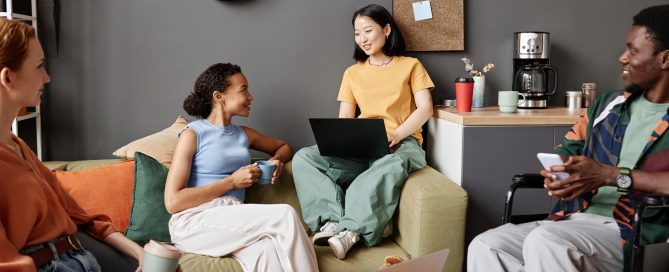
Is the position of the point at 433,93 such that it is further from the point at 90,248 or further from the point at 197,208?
the point at 90,248

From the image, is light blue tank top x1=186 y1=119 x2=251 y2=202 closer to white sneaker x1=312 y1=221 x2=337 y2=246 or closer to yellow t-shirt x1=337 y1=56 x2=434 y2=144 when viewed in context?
white sneaker x1=312 y1=221 x2=337 y2=246

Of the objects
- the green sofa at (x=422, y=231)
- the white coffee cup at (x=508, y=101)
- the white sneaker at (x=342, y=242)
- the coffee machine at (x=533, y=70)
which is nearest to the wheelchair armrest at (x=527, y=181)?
the green sofa at (x=422, y=231)

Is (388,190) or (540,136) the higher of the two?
(540,136)

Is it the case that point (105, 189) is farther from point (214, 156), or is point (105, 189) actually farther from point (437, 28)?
point (437, 28)

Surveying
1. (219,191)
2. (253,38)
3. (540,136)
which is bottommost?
(219,191)

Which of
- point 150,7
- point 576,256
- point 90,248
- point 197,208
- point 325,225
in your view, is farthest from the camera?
point 150,7

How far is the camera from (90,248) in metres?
1.59

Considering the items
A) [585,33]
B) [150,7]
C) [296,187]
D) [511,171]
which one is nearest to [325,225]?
[296,187]

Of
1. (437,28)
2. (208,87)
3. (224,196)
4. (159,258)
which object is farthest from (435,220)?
(159,258)

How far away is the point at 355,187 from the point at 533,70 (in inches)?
41.6

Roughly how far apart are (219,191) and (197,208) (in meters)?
0.10

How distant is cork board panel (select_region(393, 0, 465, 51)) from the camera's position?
299 centimetres

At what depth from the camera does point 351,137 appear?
8.36ft

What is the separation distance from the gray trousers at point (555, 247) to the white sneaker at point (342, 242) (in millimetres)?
477
